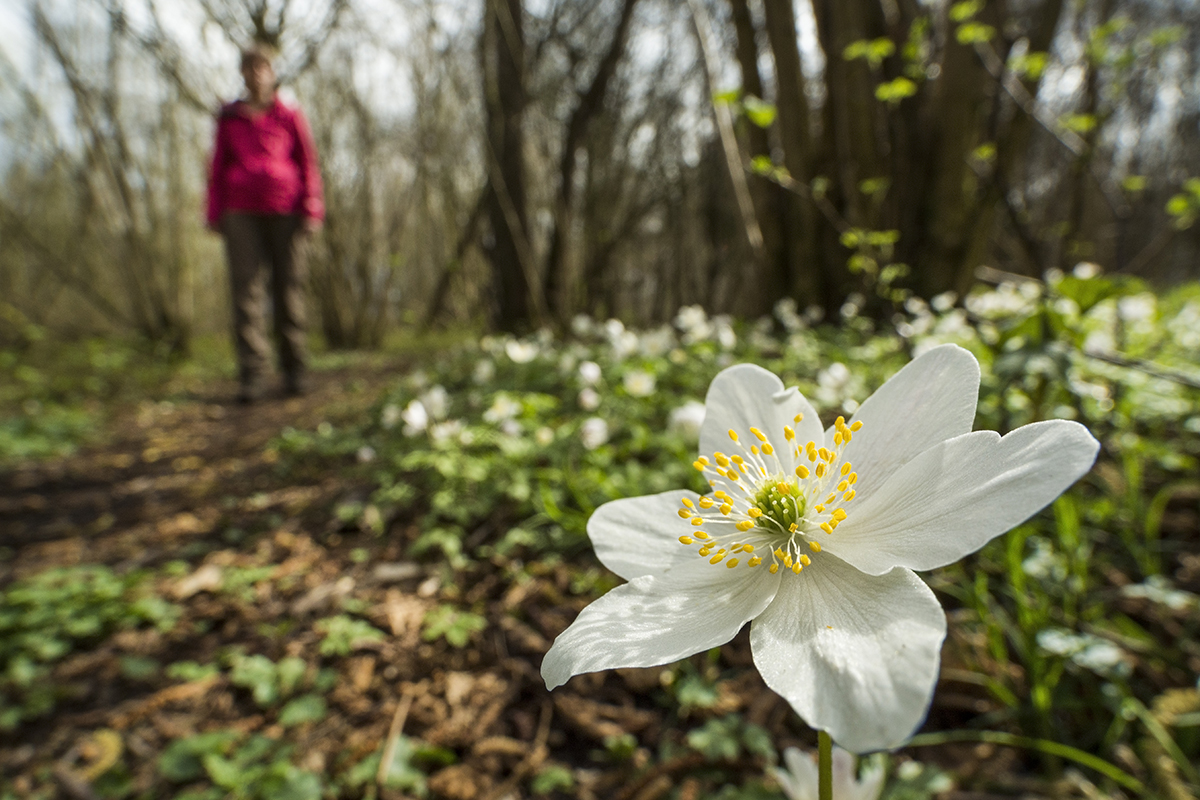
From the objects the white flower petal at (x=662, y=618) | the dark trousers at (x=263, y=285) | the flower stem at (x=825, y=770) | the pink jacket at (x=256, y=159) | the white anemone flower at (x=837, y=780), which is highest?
the pink jacket at (x=256, y=159)

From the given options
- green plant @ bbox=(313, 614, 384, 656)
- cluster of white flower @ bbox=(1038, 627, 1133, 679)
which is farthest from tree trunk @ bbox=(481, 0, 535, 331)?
cluster of white flower @ bbox=(1038, 627, 1133, 679)

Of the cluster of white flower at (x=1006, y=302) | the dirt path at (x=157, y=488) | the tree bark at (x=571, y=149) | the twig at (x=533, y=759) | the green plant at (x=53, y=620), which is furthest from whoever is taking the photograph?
the tree bark at (x=571, y=149)

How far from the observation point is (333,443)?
149 inches

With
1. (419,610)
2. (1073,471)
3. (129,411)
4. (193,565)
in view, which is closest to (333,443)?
(193,565)

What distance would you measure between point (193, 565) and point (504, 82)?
535 centimetres

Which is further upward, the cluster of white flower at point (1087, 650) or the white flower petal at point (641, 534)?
the white flower petal at point (641, 534)

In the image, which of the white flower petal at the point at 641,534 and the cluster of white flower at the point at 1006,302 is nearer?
the white flower petal at the point at 641,534

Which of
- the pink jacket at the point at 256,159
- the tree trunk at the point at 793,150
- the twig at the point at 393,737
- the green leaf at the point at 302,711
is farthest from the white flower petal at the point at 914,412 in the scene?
the pink jacket at the point at 256,159

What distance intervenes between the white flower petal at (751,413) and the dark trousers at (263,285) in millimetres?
5534

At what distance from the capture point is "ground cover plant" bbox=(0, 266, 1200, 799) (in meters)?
1.35

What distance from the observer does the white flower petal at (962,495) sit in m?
0.44

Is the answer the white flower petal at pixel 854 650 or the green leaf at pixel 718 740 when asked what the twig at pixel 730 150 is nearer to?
the green leaf at pixel 718 740

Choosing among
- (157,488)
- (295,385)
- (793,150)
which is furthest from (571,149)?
(157,488)

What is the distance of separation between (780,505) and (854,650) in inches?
7.2
